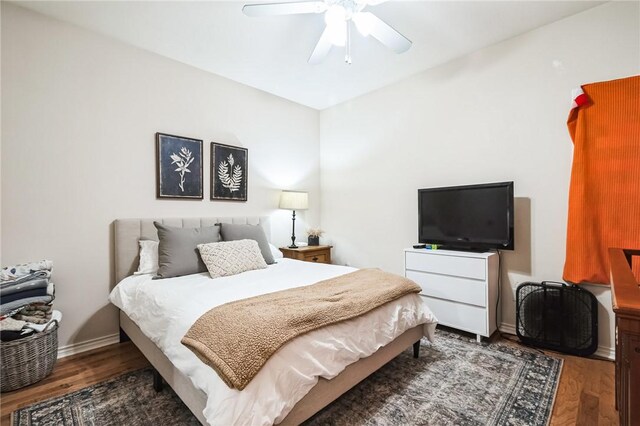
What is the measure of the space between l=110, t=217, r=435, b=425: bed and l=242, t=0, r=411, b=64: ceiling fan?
1786mm

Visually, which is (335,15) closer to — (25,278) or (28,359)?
(25,278)

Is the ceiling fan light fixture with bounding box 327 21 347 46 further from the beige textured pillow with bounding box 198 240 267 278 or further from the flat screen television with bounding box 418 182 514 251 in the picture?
the beige textured pillow with bounding box 198 240 267 278

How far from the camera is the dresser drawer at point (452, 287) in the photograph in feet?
8.39

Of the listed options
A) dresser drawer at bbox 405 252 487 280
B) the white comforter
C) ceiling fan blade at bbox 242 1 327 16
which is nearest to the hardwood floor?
the white comforter

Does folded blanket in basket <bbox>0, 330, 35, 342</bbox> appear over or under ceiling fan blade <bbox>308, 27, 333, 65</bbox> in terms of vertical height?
under

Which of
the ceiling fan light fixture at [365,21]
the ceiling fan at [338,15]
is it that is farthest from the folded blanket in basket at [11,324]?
the ceiling fan light fixture at [365,21]

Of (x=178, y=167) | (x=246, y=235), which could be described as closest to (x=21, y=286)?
(x=178, y=167)

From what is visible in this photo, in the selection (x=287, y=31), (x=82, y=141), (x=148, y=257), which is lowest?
(x=148, y=257)

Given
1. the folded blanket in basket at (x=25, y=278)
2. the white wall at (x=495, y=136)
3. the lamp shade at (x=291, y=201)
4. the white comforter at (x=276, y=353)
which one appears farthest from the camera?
the lamp shade at (x=291, y=201)

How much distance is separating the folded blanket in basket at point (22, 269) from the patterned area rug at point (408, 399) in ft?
2.82

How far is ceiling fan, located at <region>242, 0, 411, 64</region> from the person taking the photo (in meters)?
1.86

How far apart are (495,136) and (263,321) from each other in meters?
2.71

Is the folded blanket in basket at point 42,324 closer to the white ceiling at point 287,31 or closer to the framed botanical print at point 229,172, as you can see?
the framed botanical print at point 229,172

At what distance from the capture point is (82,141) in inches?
96.8
